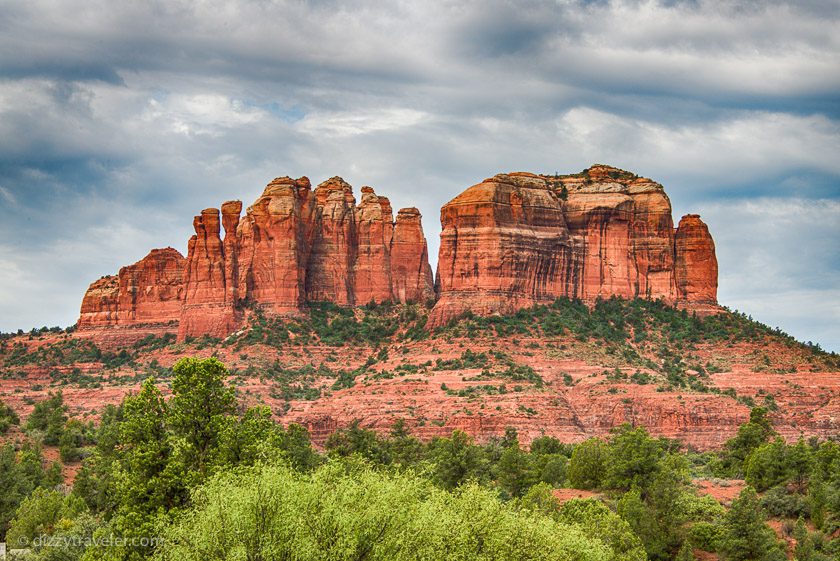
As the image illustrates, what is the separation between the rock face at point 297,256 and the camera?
165 meters

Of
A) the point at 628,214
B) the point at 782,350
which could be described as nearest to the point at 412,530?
the point at 782,350

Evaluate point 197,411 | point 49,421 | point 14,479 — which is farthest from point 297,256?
point 197,411

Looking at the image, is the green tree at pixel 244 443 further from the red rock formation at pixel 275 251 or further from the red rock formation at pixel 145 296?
the red rock formation at pixel 145 296

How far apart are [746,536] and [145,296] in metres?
130

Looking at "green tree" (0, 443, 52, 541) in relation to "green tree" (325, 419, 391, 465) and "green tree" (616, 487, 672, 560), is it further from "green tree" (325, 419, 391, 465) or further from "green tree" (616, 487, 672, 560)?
"green tree" (616, 487, 672, 560)

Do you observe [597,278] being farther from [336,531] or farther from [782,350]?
[336,531]

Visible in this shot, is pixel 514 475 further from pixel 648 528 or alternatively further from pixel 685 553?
pixel 685 553

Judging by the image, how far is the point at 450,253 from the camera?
154750mm

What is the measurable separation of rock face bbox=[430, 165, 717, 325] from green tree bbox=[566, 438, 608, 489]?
2268 inches

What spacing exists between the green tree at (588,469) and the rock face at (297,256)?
76.4m

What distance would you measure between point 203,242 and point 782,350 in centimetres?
7703

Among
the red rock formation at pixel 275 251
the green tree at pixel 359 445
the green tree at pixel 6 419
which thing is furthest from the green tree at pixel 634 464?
the red rock formation at pixel 275 251

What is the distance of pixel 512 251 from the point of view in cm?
15200

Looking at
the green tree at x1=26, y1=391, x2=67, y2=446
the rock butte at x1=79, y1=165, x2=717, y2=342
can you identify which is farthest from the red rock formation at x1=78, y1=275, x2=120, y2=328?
the green tree at x1=26, y1=391, x2=67, y2=446
